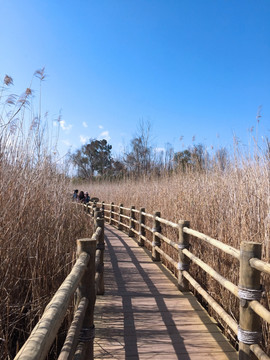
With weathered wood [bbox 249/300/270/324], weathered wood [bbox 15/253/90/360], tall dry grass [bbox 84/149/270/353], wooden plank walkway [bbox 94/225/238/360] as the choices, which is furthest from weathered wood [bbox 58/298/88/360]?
tall dry grass [bbox 84/149/270/353]

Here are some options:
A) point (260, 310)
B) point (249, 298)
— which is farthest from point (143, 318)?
point (260, 310)

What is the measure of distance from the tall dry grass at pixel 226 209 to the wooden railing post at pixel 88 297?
1217 mm

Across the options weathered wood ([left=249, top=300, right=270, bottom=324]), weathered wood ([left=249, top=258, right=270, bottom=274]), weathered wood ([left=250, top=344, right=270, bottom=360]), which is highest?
weathered wood ([left=249, top=258, right=270, bottom=274])

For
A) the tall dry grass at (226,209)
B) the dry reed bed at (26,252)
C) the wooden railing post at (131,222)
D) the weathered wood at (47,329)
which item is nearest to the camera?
the weathered wood at (47,329)

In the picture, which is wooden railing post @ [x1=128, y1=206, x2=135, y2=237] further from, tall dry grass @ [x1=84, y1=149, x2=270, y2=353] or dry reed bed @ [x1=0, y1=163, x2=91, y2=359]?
dry reed bed @ [x1=0, y1=163, x2=91, y2=359]

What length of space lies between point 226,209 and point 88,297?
7.09ft

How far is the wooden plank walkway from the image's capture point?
7.33ft

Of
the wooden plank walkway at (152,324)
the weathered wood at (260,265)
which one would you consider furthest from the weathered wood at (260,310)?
the wooden plank walkway at (152,324)

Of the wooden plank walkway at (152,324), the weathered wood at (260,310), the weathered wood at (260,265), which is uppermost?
the weathered wood at (260,265)

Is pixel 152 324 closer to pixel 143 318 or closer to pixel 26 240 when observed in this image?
pixel 143 318

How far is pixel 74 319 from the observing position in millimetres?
1557

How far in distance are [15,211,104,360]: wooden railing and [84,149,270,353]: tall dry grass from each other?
4.14ft

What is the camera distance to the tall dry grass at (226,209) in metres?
2.76

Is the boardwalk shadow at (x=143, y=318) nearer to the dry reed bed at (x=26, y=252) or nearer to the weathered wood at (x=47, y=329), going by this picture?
the dry reed bed at (x=26, y=252)
